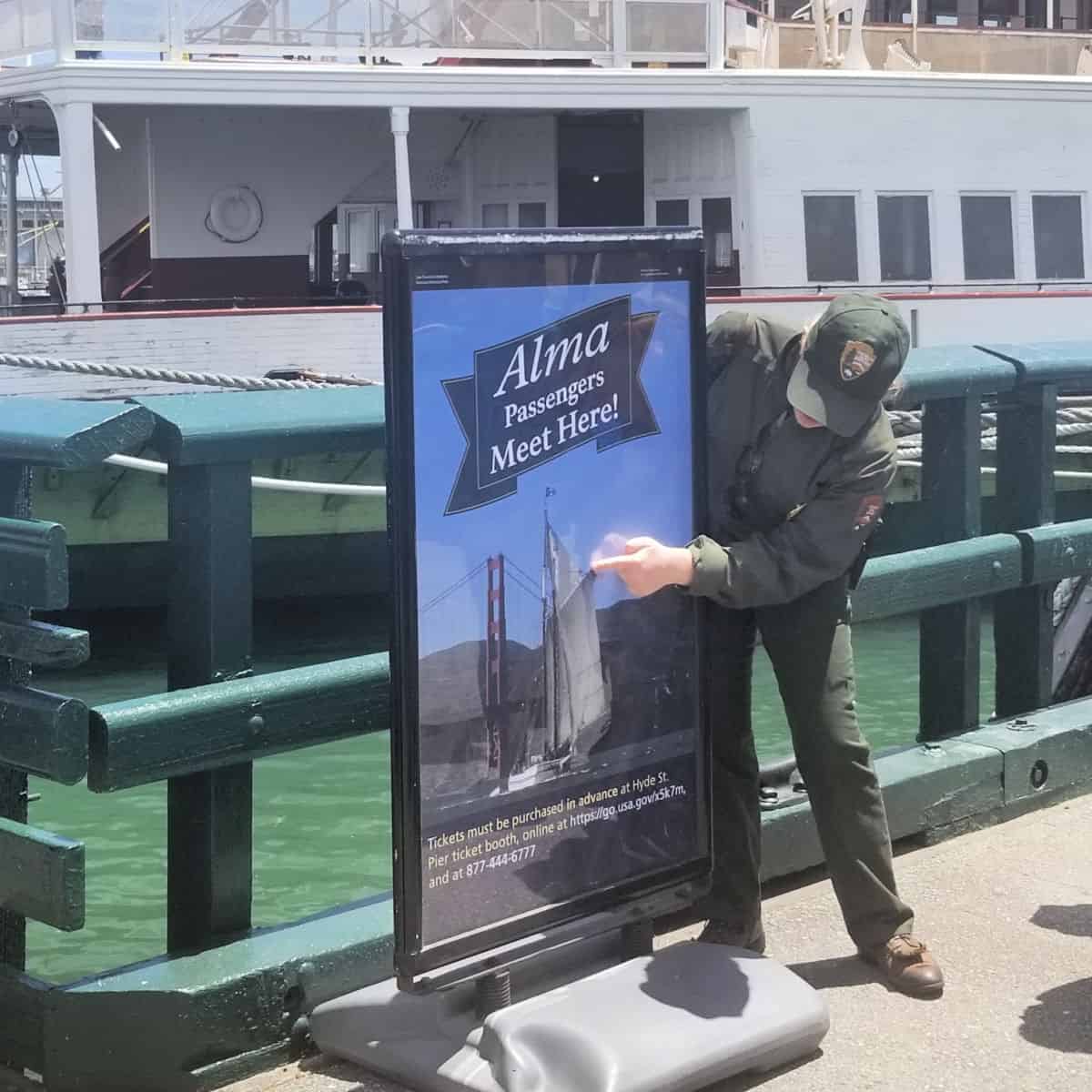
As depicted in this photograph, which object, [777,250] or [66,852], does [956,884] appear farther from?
[777,250]

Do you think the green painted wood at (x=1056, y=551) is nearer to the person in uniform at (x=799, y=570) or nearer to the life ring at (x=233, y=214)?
the person in uniform at (x=799, y=570)

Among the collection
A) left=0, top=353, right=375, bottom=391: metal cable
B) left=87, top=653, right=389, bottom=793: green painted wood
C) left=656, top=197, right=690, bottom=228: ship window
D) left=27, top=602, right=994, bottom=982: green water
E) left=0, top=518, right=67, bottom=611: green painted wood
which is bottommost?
left=27, top=602, right=994, bottom=982: green water

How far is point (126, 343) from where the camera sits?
43.8 feet

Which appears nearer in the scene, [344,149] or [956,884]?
[956,884]

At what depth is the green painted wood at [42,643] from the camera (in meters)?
3.04

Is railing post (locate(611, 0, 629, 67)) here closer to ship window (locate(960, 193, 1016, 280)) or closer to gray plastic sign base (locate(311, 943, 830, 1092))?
ship window (locate(960, 193, 1016, 280))

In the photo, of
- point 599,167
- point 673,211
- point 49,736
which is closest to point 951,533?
point 49,736

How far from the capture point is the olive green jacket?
3.34m

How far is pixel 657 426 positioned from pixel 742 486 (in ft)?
1.01

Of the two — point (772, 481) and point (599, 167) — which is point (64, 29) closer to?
point (599, 167)

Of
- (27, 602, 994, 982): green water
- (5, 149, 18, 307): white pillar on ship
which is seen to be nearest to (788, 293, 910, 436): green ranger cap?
(27, 602, 994, 982): green water

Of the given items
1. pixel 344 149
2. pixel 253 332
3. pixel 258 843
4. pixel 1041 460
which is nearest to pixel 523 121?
pixel 344 149

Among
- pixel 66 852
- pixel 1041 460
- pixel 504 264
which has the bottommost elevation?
pixel 66 852

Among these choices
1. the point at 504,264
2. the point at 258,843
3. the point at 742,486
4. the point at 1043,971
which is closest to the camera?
the point at 504,264
